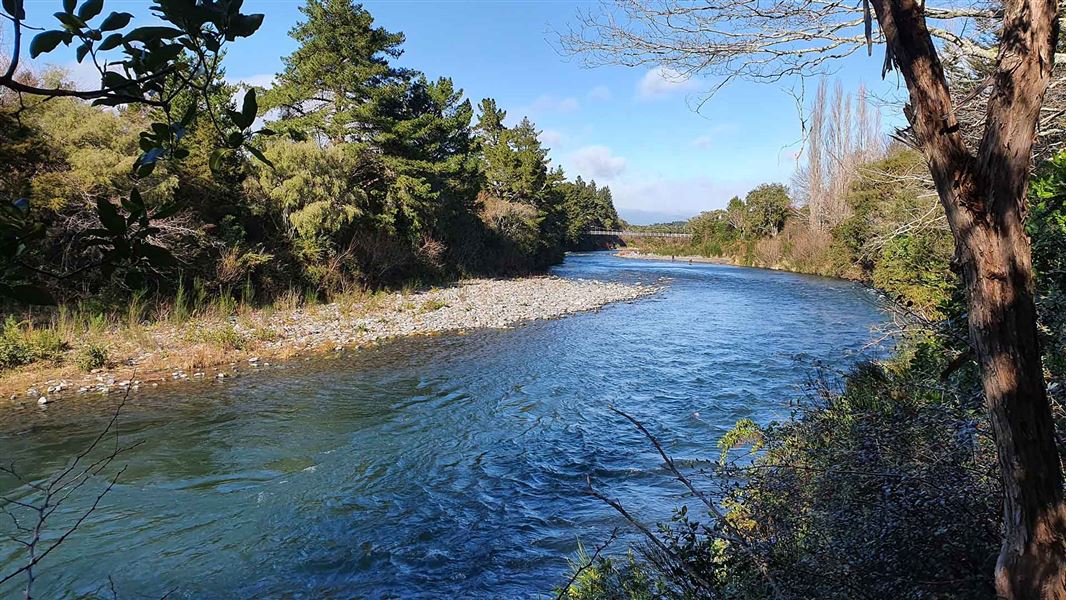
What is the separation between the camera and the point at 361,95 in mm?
18234

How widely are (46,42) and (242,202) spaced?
16.0 meters

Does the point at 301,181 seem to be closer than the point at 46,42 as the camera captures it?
No

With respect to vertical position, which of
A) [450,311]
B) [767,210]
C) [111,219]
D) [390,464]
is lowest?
[390,464]

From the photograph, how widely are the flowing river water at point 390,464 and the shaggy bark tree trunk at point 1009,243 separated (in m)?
3.27

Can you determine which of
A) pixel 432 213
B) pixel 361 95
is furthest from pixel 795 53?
pixel 432 213

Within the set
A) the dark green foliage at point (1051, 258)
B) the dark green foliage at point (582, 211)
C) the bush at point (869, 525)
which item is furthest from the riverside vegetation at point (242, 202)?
the dark green foliage at point (582, 211)

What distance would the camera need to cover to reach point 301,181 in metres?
15.6

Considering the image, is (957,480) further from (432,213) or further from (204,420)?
(432,213)

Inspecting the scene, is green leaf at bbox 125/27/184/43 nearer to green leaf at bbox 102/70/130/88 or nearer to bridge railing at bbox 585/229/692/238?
green leaf at bbox 102/70/130/88

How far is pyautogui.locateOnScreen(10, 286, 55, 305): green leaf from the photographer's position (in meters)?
1.03

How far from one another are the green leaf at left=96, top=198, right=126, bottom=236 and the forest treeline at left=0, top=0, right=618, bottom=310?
245 inches

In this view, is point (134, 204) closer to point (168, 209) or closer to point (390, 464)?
point (168, 209)

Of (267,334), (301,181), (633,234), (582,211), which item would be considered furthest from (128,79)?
(633,234)

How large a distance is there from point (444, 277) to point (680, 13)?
1994cm
